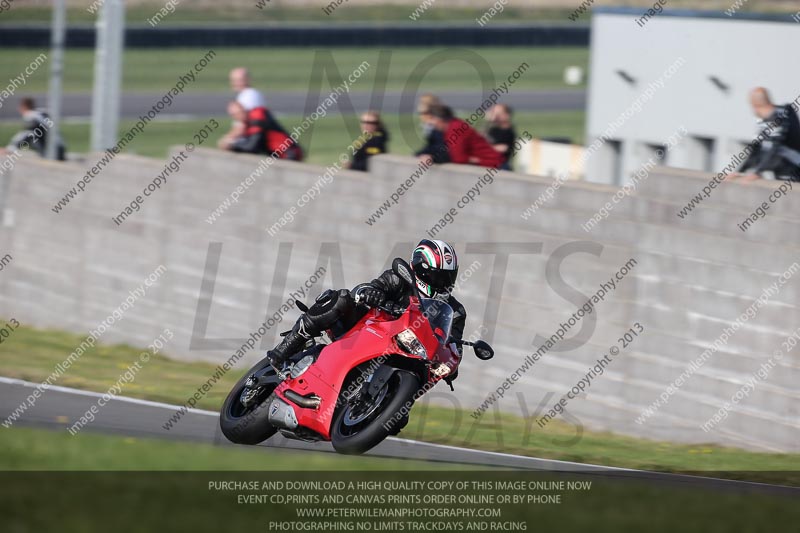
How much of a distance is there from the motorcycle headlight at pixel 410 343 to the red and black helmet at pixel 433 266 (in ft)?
1.49

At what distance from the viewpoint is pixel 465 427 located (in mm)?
13273

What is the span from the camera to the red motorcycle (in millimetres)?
9648

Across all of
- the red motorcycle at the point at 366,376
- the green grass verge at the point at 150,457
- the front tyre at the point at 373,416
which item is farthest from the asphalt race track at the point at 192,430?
the green grass verge at the point at 150,457

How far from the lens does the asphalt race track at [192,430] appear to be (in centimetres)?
1019

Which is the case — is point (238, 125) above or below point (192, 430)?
above

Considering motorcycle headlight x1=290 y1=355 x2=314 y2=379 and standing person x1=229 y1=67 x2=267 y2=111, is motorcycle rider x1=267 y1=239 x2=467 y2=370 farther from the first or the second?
standing person x1=229 y1=67 x2=267 y2=111

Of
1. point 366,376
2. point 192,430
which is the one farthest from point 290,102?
point 366,376

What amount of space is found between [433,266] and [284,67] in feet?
109

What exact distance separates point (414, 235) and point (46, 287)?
691 cm

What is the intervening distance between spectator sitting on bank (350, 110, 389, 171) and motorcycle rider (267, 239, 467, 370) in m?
5.82

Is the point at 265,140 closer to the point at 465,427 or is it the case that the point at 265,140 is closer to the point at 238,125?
the point at 238,125

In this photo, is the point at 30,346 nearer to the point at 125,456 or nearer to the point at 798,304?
the point at 125,456

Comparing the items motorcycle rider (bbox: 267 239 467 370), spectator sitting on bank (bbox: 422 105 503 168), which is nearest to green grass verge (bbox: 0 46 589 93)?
spectator sitting on bank (bbox: 422 105 503 168)
